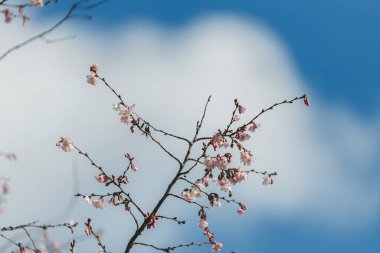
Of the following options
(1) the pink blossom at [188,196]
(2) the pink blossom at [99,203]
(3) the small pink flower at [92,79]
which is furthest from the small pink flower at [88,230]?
(3) the small pink flower at [92,79]

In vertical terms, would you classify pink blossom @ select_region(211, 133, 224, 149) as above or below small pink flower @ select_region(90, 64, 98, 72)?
below

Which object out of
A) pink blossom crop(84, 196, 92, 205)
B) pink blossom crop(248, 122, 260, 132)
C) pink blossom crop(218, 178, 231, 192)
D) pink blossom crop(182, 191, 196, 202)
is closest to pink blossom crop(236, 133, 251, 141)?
pink blossom crop(248, 122, 260, 132)

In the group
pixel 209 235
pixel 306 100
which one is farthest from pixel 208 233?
pixel 306 100

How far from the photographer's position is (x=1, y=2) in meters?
5.81

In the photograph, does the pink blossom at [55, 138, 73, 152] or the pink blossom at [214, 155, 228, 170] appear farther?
the pink blossom at [55, 138, 73, 152]

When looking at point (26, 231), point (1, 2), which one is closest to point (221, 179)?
point (26, 231)

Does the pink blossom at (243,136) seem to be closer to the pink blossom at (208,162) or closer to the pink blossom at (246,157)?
the pink blossom at (246,157)

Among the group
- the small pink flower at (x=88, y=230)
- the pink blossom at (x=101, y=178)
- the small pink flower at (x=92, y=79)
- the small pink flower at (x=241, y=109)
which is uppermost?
the small pink flower at (x=92, y=79)

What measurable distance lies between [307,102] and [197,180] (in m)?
2.22

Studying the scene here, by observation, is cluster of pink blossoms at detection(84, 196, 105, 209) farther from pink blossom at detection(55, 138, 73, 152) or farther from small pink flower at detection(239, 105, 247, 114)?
small pink flower at detection(239, 105, 247, 114)

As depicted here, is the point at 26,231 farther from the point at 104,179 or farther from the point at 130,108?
the point at 130,108

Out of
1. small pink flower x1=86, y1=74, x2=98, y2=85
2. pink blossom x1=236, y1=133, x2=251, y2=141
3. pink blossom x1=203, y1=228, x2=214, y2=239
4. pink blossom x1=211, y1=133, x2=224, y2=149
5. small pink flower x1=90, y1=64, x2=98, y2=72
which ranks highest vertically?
small pink flower x1=90, y1=64, x2=98, y2=72

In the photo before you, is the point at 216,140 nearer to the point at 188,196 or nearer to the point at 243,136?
the point at 243,136

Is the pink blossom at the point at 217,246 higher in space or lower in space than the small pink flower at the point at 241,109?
lower
